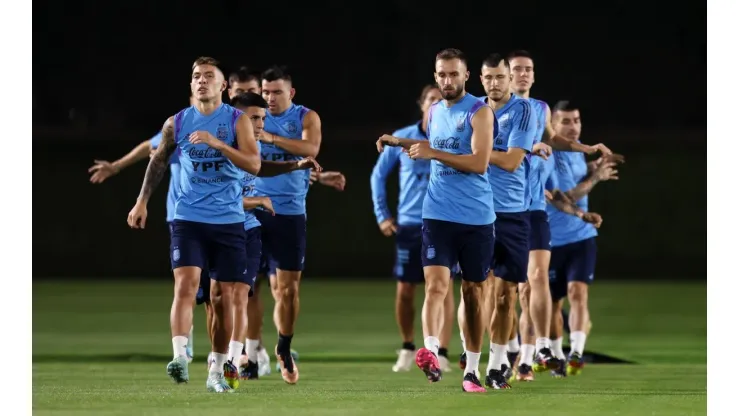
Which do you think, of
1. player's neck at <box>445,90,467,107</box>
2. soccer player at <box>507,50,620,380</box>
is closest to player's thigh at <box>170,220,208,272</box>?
player's neck at <box>445,90,467,107</box>

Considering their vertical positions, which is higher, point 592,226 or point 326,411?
point 592,226

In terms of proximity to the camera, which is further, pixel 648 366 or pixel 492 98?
pixel 648 366

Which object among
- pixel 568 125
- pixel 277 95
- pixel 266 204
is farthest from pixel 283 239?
pixel 568 125

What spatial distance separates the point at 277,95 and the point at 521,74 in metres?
1.61

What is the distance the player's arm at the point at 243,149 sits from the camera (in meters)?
7.68

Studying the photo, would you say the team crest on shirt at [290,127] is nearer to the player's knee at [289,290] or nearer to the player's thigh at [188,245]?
the player's knee at [289,290]

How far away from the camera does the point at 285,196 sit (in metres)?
9.31

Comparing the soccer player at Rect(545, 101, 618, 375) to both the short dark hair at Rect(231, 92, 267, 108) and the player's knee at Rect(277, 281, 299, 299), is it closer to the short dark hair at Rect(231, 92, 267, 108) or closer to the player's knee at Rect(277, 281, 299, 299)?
the player's knee at Rect(277, 281, 299, 299)

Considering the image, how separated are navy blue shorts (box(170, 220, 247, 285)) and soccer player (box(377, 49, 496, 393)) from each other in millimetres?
1026

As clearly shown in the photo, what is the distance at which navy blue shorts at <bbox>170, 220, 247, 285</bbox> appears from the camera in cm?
777
